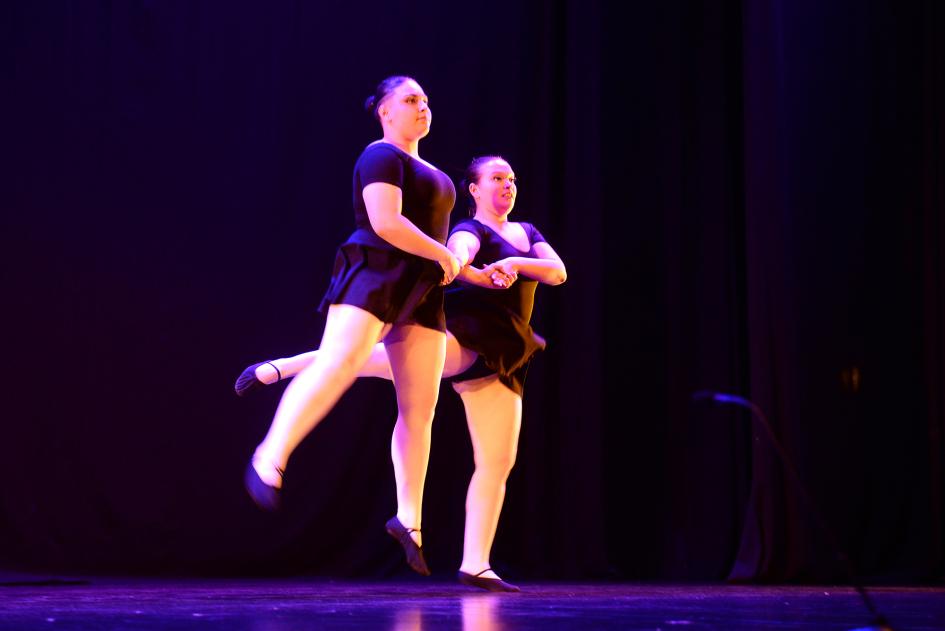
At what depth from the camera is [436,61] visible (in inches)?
208

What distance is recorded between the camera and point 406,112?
134 inches

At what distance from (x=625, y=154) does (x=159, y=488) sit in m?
2.69

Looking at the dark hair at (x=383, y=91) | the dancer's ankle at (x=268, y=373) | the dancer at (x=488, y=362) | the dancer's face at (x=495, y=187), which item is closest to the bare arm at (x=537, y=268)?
the dancer at (x=488, y=362)

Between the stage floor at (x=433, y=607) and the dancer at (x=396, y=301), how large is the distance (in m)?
0.37

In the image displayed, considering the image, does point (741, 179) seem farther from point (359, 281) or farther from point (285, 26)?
point (359, 281)

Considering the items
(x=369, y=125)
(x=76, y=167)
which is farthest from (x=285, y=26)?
(x=76, y=167)

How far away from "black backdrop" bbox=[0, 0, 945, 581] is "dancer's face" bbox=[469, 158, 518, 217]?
53.4 inches

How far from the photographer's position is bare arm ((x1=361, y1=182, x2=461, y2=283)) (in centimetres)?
319

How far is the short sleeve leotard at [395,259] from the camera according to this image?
3.24 meters

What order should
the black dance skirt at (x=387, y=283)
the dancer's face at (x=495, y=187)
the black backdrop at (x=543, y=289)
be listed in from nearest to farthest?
the black dance skirt at (x=387, y=283) → the dancer's face at (x=495, y=187) → the black backdrop at (x=543, y=289)

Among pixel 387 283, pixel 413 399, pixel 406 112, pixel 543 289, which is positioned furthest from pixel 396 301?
pixel 543 289

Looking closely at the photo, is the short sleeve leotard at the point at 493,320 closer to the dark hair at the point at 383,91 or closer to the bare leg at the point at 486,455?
the bare leg at the point at 486,455

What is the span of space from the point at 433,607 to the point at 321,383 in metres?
0.71

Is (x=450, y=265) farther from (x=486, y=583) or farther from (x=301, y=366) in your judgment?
(x=486, y=583)
